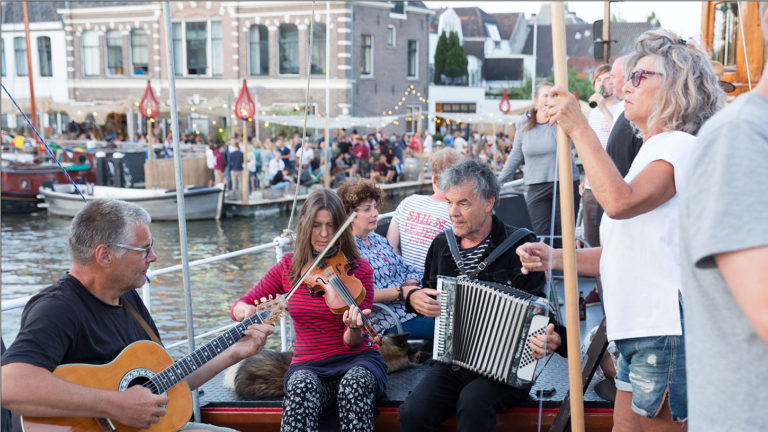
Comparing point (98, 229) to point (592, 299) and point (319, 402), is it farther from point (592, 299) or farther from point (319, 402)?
point (592, 299)

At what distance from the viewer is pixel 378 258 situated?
426cm

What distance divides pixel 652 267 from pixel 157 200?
17967 mm

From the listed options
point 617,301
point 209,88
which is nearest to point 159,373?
point 617,301

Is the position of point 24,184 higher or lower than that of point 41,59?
lower

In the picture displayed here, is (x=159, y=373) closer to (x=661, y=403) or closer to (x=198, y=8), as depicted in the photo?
(x=661, y=403)

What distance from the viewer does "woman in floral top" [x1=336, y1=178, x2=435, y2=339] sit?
13.6ft

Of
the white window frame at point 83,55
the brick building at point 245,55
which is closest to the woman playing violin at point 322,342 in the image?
the brick building at point 245,55

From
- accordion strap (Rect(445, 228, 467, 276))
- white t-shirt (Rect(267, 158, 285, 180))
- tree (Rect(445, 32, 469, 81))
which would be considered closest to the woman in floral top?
accordion strap (Rect(445, 228, 467, 276))

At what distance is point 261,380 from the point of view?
12.2 ft

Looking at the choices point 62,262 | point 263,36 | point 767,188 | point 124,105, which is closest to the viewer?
point 767,188

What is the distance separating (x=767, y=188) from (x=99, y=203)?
2336mm

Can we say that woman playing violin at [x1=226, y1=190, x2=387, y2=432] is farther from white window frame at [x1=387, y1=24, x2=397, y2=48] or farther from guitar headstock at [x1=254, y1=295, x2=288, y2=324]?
white window frame at [x1=387, y1=24, x2=397, y2=48]

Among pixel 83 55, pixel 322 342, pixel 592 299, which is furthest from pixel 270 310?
pixel 83 55

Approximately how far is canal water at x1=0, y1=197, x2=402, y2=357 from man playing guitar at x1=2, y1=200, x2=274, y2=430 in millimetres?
6998
